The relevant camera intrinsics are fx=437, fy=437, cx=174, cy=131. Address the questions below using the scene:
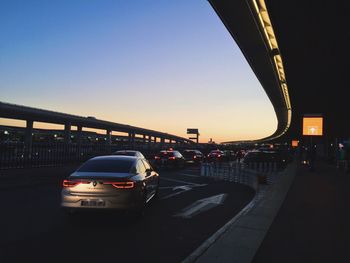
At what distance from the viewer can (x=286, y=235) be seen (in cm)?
811

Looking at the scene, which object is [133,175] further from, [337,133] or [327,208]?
[337,133]

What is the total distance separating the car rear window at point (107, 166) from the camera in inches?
405

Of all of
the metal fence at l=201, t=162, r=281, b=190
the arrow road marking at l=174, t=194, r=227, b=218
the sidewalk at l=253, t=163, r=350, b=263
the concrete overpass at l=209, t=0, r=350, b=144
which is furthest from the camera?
the metal fence at l=201, t=162, r=281, b=190

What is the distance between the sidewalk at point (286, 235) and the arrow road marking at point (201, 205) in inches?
57.3

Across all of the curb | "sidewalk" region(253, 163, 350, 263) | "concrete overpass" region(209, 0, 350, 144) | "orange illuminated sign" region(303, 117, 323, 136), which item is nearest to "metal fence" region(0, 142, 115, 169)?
"concrete overpass" region(209, 0, 350, 144)

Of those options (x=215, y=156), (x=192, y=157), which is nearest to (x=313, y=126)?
(x=192, y=157)

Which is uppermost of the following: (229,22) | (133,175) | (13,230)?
(229,22)

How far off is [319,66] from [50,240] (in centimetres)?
1980

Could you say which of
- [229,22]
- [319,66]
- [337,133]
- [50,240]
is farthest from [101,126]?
[50,240]

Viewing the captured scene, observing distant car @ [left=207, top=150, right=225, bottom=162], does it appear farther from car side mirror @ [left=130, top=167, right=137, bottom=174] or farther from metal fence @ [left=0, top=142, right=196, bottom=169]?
car side mirror @ [left=130, top=167, right=137, bottom=174]

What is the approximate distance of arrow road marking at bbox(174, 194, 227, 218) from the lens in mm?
11203

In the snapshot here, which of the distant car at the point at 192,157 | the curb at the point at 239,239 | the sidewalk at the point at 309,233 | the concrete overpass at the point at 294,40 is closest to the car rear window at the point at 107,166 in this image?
the curb at the point at 239,239

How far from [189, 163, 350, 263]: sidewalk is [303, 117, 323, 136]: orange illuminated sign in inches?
738

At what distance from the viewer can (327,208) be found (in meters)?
11.7
